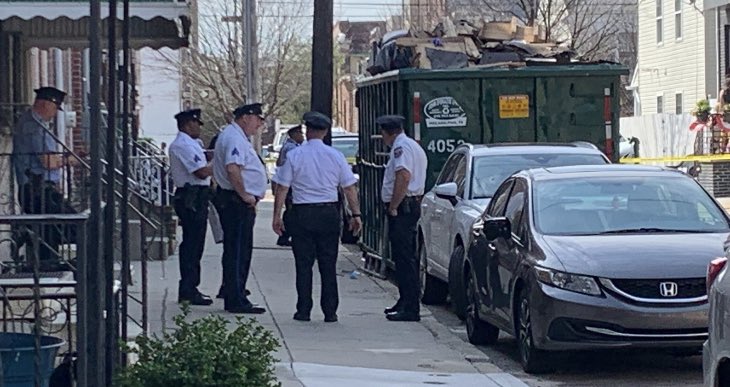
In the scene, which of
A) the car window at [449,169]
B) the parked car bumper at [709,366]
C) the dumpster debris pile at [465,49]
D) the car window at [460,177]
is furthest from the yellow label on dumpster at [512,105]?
the parked car bumper at [709,366]

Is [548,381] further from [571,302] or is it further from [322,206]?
[322,206]

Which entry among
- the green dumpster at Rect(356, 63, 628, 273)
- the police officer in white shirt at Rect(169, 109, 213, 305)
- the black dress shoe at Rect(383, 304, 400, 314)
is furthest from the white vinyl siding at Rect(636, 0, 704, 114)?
the police officer in white shirt at Rect(169, 109, 213, 305)

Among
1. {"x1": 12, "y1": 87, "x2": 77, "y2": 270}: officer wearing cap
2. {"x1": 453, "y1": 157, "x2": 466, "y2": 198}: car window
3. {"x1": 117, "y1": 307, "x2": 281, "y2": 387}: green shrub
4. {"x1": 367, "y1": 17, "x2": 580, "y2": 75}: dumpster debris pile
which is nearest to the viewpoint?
{"x1": 117, "y1": 307, "x2": 281, "y2": 387}: green shrub

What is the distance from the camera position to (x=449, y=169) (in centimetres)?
1429

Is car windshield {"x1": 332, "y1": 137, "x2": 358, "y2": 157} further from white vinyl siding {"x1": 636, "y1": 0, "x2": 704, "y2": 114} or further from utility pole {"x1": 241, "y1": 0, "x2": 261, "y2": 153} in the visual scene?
white vinyl siding {"x1": 636, "y1": 0, "x2": 704, "y2": 114}

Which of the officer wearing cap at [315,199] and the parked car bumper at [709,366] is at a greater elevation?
the officer wearing cap at [315,199]

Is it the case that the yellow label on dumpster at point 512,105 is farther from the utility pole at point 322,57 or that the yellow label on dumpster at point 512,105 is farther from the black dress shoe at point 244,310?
the black dress shoe at point 244,310

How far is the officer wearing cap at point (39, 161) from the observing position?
11.6 m

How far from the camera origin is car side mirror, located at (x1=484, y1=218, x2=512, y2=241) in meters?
10.6

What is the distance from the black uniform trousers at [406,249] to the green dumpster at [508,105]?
2.97m

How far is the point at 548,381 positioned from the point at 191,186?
4.46m

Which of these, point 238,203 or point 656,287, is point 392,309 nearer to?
point 238,203

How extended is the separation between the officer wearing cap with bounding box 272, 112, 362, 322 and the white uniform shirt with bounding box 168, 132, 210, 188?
1043mm

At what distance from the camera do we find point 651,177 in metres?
10.8
